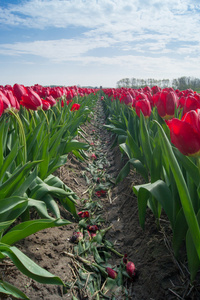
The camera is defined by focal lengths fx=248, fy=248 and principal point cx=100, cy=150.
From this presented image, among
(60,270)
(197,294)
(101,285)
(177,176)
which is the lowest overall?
(101,285)

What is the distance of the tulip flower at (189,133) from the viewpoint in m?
0.97

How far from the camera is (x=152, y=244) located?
1756 mm

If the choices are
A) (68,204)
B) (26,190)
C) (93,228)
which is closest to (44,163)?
(26,190)

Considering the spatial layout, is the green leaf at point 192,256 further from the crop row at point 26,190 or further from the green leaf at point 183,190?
the crop row at point 26,190

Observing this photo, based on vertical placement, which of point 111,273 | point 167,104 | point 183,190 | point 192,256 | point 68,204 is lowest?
point 111,273

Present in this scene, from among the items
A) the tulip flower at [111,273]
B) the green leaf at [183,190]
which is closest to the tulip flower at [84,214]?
the tulip flower at [111,273]

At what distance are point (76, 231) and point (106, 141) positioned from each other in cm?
420

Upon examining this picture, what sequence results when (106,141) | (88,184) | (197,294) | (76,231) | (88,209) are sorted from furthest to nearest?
(106,141)
(88,184)
(88,209)
(76,231)
(197,294)

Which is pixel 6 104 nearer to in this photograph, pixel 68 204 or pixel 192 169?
pixel 68 204

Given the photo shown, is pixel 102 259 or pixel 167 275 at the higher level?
pixel 167 275

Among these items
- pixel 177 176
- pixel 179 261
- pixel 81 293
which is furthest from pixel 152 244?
pixel 177 176

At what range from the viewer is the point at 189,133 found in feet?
3.21

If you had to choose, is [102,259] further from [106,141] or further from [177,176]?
[106,141]

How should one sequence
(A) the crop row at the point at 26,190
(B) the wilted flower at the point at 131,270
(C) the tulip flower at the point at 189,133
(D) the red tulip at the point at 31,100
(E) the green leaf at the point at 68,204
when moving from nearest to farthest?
(C) the tulip flower at the point at 189,133, (A) the crop row at the point at 26,190, (B) the wilted flower at the point at 131,270, (E) the green leaf at the point at 68,204, (D) the red tulip at the point at 31,100
